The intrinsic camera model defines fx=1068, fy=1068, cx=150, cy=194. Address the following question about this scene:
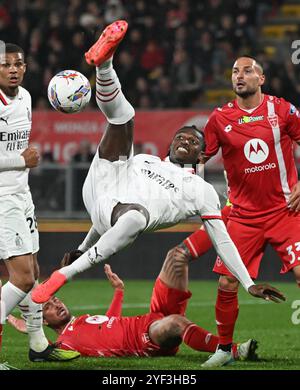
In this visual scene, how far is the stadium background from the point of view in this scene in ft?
46.0

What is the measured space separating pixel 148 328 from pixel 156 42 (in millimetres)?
10915

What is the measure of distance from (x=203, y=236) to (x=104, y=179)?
1502 mm

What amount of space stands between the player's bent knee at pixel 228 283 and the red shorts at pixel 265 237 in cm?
5

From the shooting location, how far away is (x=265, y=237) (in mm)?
7949

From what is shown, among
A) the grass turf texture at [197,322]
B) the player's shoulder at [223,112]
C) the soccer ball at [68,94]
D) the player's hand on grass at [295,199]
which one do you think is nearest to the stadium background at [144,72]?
the grass turf texture at [197,322]

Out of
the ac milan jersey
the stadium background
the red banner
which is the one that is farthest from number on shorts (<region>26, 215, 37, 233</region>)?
the red banner

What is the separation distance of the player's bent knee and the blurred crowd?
27.6 ft

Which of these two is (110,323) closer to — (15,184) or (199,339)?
(199,339)

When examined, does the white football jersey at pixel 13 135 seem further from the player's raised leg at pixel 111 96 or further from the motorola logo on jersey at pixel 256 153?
the motorola logo on jersey at pixel 256 153

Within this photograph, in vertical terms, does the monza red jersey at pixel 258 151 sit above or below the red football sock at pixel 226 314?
above

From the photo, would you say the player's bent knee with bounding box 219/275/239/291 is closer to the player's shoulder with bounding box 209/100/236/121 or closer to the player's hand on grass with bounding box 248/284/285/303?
the player's hand on grass with bounding box 248/284/285/303

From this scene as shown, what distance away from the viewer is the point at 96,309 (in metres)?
11.2

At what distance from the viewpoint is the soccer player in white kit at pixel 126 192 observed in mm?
6684

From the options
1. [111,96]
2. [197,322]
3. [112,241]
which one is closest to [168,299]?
[112,241]
